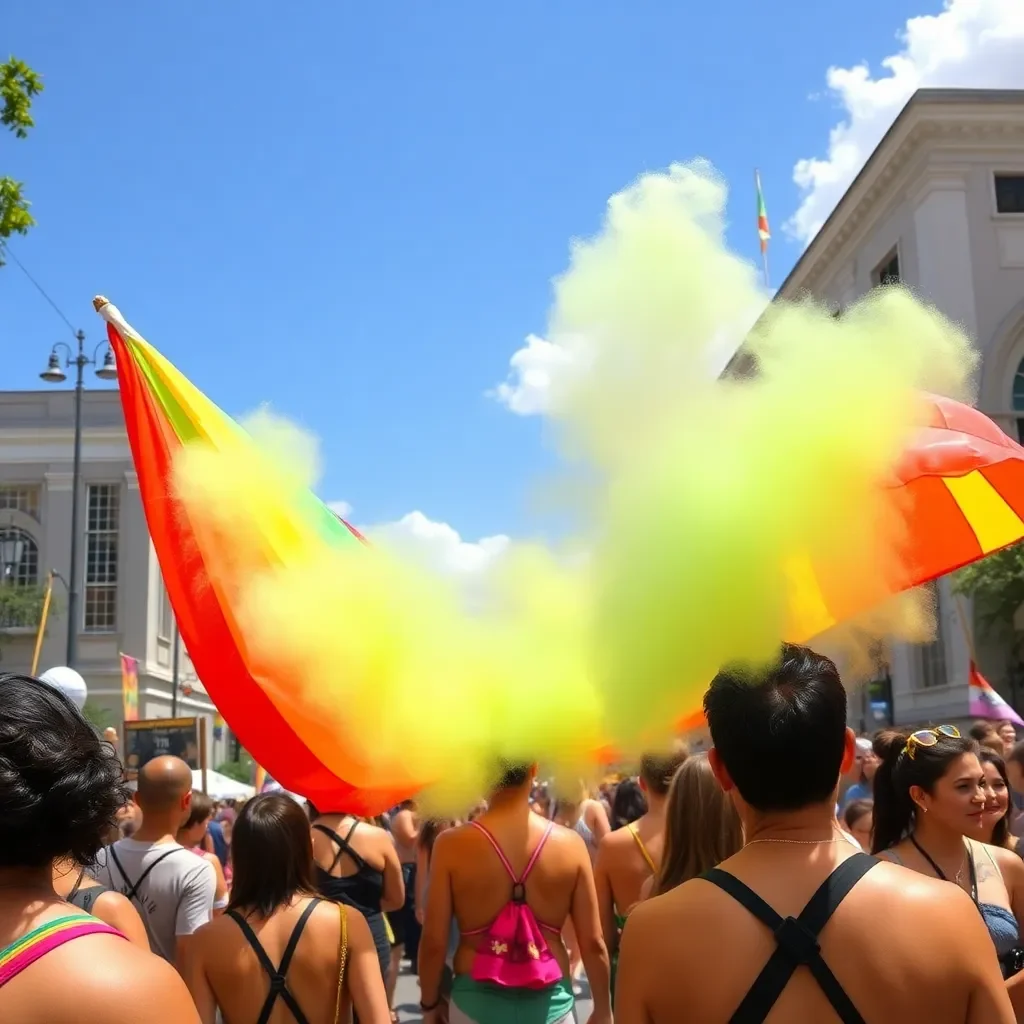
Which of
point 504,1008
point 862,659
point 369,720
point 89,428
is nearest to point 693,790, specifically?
point 862,659

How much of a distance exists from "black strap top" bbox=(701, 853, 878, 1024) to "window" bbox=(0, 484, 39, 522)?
39.3m

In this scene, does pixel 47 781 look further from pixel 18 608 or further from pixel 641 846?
pixel 18 608

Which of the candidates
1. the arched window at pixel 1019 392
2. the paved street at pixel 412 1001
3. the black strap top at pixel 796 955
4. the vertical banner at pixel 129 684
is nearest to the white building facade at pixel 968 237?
the arched window at pixel 1019 392

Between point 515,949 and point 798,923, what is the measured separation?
7.78 feet

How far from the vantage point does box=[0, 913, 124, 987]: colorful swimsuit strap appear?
1.58 meters

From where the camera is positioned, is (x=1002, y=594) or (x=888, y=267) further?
(x=888, y=267)

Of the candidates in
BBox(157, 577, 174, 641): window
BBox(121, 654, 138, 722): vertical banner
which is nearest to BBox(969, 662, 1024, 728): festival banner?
BBox(121, 654, 138, 722): vertical banner

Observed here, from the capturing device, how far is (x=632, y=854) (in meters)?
4.46

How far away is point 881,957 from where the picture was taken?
1.80 metres

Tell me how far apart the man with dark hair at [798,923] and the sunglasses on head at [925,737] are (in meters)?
1.69

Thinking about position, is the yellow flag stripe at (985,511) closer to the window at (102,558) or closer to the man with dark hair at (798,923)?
the man with dark hair at (798,923)

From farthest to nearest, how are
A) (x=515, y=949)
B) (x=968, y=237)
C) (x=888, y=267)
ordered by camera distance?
1. (x=888, y=267)
2. (x=968, y=237)
3. (x=515, y=949)

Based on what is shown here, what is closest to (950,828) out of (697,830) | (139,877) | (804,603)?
(697,830)

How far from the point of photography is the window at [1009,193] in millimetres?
27422
